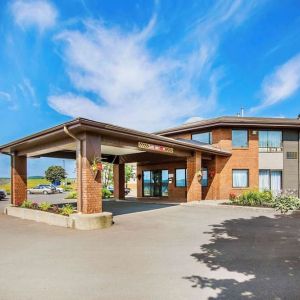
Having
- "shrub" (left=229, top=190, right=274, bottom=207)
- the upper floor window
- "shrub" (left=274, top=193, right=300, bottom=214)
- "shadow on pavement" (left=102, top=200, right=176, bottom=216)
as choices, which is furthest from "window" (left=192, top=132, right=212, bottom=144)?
"shrub" (left=274, top=193, right=300, bottom=214)

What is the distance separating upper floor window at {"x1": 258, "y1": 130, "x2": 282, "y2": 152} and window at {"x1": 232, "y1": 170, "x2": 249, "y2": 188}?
2318 mm

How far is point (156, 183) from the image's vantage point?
2647 centimetres

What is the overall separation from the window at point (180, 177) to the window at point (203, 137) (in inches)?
106

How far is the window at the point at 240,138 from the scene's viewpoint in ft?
73.5

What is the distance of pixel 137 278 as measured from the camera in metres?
5.51

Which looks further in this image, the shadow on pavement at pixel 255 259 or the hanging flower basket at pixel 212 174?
the hanging flower basket at pixel 212 174

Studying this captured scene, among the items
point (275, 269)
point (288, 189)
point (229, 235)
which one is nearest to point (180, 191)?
point (288, 189)

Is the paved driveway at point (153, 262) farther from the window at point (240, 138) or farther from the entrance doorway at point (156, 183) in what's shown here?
the entrance doorway at point (156, 183)

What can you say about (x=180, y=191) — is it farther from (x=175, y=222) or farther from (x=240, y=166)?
(x=175, y=222)

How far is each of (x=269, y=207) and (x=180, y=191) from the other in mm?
9127

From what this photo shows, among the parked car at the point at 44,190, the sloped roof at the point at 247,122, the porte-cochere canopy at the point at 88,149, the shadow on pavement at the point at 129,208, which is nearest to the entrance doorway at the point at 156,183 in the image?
the porte-cochere canopy at the point at 88,149

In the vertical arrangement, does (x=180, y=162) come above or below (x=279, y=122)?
below

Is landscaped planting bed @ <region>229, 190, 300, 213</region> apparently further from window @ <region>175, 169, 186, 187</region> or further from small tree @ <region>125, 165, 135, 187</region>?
small tree @ <region>125, 165, 135, 187</region>

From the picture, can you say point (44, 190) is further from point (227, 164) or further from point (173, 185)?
point (227, 164)
